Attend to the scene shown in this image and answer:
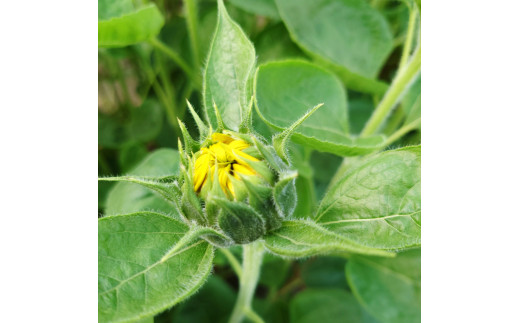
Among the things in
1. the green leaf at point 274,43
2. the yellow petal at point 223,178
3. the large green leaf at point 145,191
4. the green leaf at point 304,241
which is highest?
the yellow petal at point 223,178

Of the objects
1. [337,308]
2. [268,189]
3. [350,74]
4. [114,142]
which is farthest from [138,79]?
[268,189]

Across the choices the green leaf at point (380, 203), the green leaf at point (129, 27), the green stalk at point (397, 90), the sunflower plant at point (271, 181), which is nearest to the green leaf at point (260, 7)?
the sunflower plant at point (271, 181)

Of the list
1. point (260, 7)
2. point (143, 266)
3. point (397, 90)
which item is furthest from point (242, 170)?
point (260, 7)

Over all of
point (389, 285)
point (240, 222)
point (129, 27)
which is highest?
point (129, 27)

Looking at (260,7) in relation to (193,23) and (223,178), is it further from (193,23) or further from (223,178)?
(223,178)

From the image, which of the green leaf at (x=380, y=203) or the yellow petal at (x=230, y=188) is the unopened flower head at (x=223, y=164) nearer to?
the yellow petal at (x=230, y=188)

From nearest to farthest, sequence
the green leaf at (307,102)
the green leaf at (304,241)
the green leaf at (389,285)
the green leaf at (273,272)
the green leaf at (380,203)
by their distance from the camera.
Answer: the green leaf at (304,241), the green leaf at (380,203), the green leaf at (307,102), the green leaf at (389,285), the green leaf at (273,272)

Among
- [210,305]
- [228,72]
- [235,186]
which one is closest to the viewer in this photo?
[235,186]

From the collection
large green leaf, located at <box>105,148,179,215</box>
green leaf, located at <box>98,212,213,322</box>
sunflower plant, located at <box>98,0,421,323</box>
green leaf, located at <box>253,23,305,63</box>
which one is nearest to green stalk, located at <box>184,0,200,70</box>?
sunflower plant, located at <box>98,0,421,323</box>
